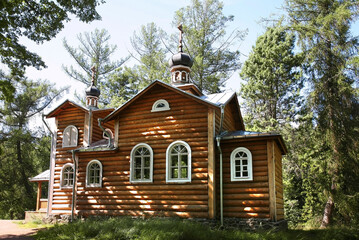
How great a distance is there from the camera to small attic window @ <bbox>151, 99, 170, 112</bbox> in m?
13.2

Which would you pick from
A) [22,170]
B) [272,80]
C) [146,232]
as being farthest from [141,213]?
[22,170]

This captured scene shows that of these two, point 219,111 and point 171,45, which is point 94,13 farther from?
point 171,45

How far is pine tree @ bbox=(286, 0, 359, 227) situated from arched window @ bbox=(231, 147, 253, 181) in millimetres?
5274

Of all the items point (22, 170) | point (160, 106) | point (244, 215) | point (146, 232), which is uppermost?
point (160, 106)

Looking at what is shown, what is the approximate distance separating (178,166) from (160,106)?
2.72 meters

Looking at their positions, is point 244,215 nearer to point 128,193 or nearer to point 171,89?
point 128,193

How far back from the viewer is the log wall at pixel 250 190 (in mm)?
11289

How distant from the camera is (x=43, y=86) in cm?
2916

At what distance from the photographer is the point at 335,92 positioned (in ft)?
50.3

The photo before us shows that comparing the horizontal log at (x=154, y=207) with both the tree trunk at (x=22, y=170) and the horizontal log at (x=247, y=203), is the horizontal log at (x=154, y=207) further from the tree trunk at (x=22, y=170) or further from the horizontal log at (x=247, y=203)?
the tree trunk at (x=22, y=170)

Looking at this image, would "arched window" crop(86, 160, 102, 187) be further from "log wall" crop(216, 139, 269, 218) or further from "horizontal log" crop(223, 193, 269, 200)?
"horizontal log" crop(223, 193, 269, 200)

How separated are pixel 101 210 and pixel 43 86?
19.0 metres

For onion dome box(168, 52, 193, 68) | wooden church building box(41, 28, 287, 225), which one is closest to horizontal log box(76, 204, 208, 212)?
wooden church building box(41, 28, 287, 225)

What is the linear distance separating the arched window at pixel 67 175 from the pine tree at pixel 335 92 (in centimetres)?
1210
